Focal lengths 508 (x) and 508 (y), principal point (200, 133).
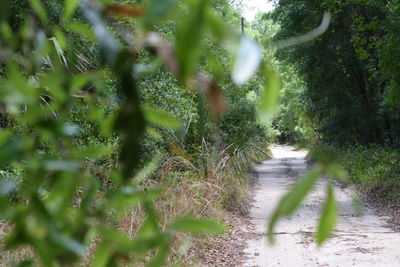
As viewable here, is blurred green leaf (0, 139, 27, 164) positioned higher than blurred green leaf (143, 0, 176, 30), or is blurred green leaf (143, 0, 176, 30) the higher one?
blurred green leaf (143, 0, 176, 30)

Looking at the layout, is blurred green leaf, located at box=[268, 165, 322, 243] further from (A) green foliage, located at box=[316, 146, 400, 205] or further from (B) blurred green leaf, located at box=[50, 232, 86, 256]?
(A) green foliage, located at box=[316, 146, 400, 205]

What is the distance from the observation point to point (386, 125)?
16.7 m

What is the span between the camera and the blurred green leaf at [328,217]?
0.46 meters

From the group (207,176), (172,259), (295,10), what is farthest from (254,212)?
(295,10)

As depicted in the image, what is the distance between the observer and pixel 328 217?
0.47 meters

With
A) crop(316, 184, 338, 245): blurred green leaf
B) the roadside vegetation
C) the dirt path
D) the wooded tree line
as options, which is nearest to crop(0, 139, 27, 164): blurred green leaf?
crop(316, 184, 338, 245): blurred green leaf

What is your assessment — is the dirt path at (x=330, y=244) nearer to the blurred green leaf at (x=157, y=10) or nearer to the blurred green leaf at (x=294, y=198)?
the blurred green leaf at (x=294, y=198)

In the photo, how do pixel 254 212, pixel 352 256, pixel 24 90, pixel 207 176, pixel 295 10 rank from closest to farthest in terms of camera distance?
pixel 24 90 → pixel 352 256 → pixel 207 176 → pixel 254 212 → pixel 295 10

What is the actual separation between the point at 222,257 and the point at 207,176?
2.33 metres

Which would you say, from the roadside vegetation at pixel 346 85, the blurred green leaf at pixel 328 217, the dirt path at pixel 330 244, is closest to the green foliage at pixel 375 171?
the roadside vegetation at pixel 346 85

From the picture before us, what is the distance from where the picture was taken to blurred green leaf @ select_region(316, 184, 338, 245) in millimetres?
462

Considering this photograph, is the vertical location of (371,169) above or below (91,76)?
below

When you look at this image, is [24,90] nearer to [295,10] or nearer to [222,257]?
[222,257]

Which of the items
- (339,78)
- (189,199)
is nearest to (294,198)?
(189,199)
